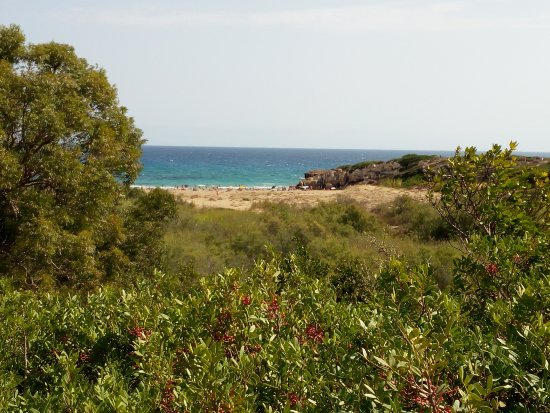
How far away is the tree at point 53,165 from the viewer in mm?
11664

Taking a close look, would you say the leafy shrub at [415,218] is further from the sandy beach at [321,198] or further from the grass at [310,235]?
the sandy beach at [321,198]

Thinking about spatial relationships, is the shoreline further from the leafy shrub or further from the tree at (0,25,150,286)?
the tree at (0,25,150,286)

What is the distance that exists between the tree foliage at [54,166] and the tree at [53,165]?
2 cm

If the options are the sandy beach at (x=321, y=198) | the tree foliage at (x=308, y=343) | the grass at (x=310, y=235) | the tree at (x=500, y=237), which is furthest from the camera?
the sandy beach at (x=321, y=198)

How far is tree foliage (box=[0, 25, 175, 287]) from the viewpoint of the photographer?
38.3 feet

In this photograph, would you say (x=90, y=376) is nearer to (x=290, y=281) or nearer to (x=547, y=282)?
(x=290, y=281)

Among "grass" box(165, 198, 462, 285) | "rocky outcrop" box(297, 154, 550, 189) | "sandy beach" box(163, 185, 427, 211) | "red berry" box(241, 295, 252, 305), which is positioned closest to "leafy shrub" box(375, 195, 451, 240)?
"grass" box(165, 198, 462, 285)

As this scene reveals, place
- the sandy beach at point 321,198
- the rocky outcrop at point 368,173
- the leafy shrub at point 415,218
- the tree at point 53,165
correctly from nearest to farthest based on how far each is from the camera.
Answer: the tree at point 53,165 → the leafy shrub at point 415,218 → the sandy beach at point 321,198 → the rocky outcrop at point 368,173

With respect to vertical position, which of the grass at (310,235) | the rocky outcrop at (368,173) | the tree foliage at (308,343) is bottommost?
the grass at (310,235)

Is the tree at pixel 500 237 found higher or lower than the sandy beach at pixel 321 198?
higher

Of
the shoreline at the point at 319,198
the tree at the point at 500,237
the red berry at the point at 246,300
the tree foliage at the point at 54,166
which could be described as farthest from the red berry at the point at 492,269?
the shoreline at the point at 319,198

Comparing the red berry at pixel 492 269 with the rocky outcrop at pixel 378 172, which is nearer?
the red berry at pixel 492 269

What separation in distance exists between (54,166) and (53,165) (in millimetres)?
37

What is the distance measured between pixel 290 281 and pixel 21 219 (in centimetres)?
845
